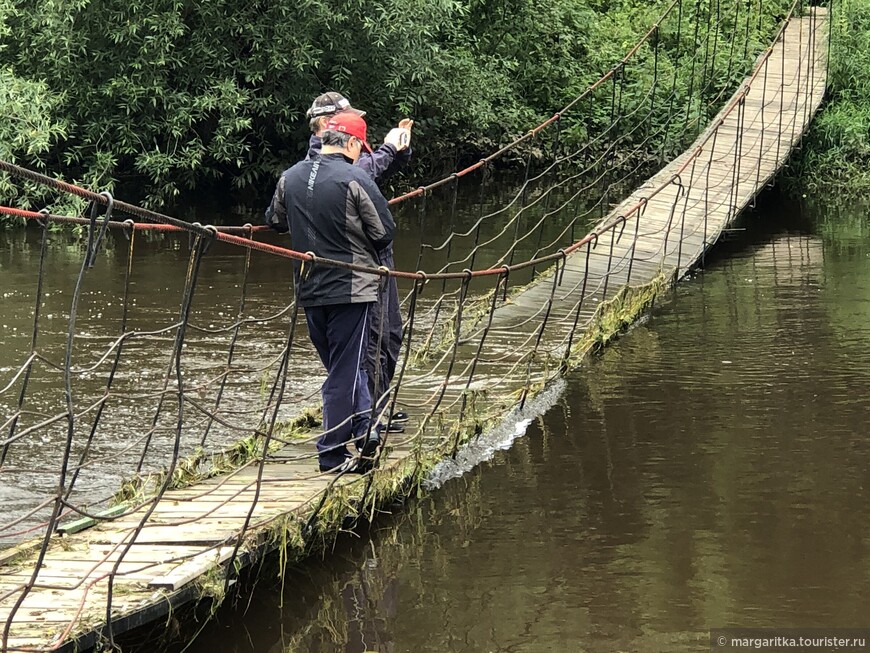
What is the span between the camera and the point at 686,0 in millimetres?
16094

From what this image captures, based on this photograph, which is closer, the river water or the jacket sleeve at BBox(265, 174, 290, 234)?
the river water

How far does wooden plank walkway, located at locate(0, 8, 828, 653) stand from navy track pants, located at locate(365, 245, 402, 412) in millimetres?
269

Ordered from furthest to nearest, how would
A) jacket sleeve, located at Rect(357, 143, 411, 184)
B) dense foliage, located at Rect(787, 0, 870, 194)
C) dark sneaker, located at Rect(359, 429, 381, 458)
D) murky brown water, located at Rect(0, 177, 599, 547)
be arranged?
dense foliage, located at Rect(787, 0, 870, 194)
murky brown water, located at Rect(0, 177, 599, 547)
jacket sleeve, located at Rect(357, 143, 411, 184)
dark sneaker, located at Rect(359, 429, 381, 458)

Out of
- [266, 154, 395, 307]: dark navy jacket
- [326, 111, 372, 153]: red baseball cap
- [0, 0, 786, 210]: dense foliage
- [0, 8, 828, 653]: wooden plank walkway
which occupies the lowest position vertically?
[0, 8, 828, 653]: wooden plank walkway

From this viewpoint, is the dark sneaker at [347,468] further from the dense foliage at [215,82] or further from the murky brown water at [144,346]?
the dense foliage at [215,82]

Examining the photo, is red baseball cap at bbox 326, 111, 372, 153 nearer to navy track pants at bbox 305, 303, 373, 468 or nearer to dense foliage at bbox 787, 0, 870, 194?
navy track pants at bbox 305, 303, 373, 468

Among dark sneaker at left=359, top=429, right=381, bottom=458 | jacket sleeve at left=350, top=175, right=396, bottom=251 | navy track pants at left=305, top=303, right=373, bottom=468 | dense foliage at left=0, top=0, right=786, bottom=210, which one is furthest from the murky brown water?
dense foliage at left=0, top=0, right=786, bottom=210

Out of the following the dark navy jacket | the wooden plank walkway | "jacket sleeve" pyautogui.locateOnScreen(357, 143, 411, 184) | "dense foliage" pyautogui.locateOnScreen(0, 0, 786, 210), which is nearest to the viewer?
the wooden plank walkway

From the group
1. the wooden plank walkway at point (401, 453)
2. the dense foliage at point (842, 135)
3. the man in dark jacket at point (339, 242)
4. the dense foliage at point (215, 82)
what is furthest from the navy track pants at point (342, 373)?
the dense foliage at point (842, 135)

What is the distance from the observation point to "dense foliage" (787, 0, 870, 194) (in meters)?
13.1

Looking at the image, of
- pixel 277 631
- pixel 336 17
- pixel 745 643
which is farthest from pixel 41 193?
pixel 745 643

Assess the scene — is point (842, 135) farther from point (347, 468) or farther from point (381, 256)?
point (347, 468)

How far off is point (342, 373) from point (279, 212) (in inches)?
25.5

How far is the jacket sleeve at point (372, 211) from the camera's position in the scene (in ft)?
14.8
